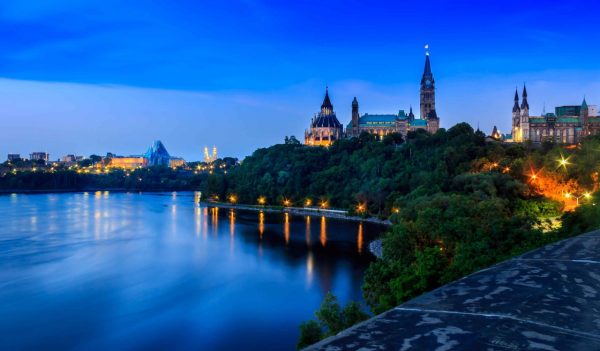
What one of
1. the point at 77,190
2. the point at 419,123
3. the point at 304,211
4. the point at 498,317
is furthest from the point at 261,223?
the point at 77,190

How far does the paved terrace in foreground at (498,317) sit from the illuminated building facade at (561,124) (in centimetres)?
6162

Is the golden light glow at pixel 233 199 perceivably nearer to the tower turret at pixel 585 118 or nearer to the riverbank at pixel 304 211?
the riverbank at pixel 304 211

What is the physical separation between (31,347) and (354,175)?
141 feet

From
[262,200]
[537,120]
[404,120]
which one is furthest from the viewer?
[404,120]

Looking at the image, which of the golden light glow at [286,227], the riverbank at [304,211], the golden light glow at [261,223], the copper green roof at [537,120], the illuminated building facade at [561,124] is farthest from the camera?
the copper green roof at [537,120]

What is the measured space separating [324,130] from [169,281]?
59.3 meters

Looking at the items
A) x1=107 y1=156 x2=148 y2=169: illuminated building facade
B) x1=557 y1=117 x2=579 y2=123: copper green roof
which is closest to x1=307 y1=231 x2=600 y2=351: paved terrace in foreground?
x1=557 y1=117 x2=579 y2=123: copper green roof

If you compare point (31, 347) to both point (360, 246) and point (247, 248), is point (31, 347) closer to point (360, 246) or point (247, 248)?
point (247, 248)

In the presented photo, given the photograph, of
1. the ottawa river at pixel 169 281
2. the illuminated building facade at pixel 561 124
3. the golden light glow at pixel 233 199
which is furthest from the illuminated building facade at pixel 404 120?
the ottawa river at pixel 169 281

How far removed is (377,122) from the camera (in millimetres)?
79750

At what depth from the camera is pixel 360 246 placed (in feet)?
96.7

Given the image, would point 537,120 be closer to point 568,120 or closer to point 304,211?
point 568,120

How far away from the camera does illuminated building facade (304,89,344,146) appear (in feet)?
Answer: 258

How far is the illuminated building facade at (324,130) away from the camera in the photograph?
78.8m
